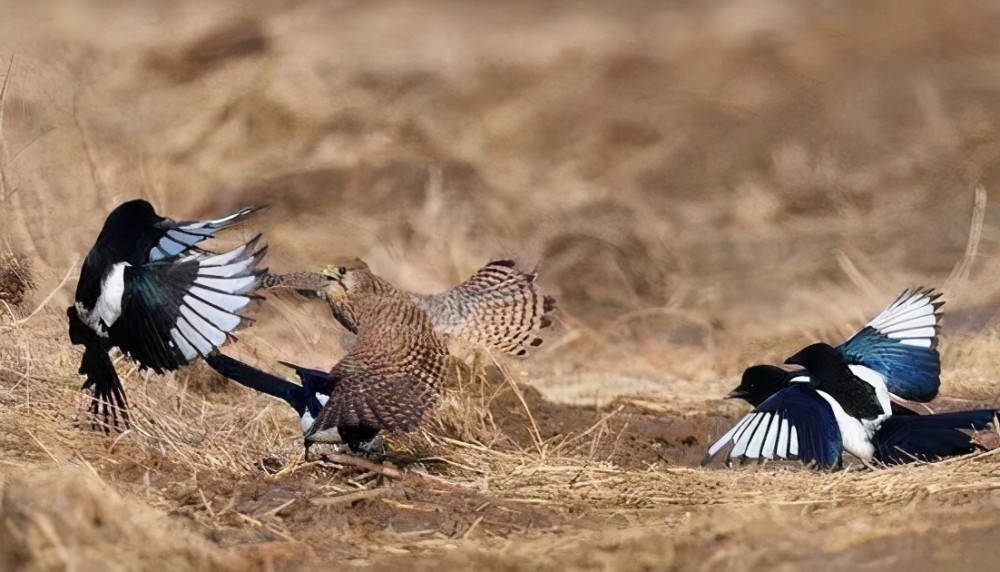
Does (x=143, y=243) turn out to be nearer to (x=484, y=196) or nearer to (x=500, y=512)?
(x=500, y=512)

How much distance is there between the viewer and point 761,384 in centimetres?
452

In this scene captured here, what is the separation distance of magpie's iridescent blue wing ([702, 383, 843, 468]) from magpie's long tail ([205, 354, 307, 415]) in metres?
1.28

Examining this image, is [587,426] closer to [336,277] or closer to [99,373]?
[336,277]

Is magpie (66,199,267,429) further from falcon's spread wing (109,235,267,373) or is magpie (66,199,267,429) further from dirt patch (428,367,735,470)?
dirt patch (428,367,735,470)

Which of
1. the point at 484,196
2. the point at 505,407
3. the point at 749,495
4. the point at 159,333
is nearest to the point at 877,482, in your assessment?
the point at 749,495

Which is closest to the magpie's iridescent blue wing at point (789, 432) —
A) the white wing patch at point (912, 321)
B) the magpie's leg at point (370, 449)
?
the white wing patch at point (912, 321)

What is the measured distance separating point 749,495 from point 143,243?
1.92 meters

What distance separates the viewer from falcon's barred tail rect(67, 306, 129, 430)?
4.08 m

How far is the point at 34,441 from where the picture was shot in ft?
13.8

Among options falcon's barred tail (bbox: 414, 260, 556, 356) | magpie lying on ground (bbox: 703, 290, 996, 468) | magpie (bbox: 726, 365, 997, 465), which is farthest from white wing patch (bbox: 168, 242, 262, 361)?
magpie (bbox: 726, 365, 997, 465)

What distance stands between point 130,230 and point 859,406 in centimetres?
233

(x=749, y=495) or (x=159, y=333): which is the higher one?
(x=159, y=333)

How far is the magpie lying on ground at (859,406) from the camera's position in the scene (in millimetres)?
4047

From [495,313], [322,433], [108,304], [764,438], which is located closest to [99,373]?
[108,304]
